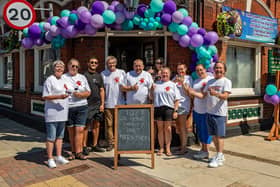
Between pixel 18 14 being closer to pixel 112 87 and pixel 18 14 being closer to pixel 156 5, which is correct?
pixel 112 87

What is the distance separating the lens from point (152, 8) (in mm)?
5230

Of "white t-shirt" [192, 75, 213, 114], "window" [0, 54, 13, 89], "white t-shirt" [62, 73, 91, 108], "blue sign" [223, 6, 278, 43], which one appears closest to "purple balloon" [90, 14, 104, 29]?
"white t-shirt" [62, 73, 91, 108]

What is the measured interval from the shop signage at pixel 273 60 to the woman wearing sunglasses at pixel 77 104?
18.6 ft

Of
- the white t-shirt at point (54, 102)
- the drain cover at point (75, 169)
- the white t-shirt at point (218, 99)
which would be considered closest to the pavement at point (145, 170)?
the drain cover at point (75, 169)

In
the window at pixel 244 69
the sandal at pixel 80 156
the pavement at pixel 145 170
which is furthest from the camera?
the window at pixel 244 69

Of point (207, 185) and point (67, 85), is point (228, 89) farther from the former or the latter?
point (67, 85)

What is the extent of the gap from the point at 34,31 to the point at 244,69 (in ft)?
18.6

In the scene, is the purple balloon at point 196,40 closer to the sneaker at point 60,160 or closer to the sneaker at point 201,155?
the sneaker at point 201,155

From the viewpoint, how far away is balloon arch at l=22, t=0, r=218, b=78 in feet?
17.3

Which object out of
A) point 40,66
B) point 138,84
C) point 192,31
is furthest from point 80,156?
point 40,66

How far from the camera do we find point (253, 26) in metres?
7.13

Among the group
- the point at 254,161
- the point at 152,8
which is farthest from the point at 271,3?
the point at 254,161

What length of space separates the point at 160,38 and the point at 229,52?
217 cm

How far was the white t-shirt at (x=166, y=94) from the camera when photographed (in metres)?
5.03
